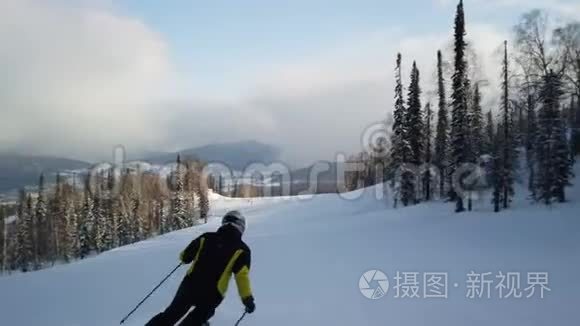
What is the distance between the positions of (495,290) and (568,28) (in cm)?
3571

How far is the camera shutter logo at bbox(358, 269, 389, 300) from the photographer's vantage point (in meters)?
14.1

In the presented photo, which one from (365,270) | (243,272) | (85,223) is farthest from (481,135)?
(85,223)

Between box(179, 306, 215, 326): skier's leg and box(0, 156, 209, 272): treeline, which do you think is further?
box(0, 156, 209, 272): treeline

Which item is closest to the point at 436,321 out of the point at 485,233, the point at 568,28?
the point at 485,233

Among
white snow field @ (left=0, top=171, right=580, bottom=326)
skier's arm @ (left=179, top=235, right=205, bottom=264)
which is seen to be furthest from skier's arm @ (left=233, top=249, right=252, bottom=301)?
white snow field @ (left=0, top=171, right=580, bottom=326)

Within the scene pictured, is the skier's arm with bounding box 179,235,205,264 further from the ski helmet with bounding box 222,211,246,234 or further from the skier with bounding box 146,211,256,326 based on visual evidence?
the ski helmet with bounding box 222,211,246,234

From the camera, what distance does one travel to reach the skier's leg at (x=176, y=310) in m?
5.66

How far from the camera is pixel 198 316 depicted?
5895 millimetres

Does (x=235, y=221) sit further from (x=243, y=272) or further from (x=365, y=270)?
(x=365, y=270)

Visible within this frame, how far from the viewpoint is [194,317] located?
588 centimetres

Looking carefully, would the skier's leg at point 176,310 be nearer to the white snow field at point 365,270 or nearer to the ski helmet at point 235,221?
the ski helmet at point 235,221

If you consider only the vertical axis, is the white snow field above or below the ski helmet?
below

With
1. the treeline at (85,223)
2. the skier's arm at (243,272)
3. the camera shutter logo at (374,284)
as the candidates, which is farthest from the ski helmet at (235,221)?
the treeline at (85,223)

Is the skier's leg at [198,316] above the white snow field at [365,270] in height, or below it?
above
